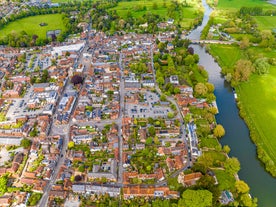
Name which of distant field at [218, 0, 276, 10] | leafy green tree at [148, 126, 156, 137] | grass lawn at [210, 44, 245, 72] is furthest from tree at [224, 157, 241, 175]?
distant field at [218, 0, 276, 10]

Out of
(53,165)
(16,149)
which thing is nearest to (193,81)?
(53,165)

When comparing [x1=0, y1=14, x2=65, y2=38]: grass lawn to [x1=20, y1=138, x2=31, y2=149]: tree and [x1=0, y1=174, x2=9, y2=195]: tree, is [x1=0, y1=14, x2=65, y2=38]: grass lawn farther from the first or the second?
[x1=0, y1=174, x2=9, y2=195]: tree

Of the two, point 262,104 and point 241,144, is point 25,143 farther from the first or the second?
point 262,104

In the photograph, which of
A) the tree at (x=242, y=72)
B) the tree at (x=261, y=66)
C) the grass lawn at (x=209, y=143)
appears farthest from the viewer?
the tree at (x=261, y=66)

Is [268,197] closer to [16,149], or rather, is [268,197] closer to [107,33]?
[16,149]

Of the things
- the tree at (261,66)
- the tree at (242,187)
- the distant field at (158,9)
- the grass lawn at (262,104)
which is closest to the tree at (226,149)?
the tree at (242,187)

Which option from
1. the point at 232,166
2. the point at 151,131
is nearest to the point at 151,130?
the point at 151,131

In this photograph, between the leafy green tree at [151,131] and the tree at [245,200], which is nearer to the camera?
the tree at [245,200]

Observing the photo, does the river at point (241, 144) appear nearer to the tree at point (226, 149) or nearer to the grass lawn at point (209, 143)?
the tree at point (226, 149)
